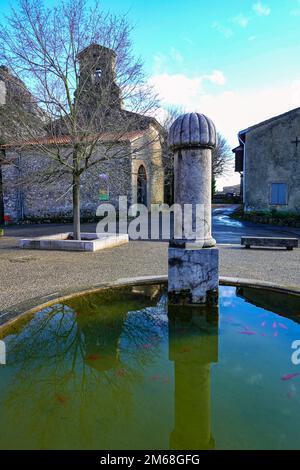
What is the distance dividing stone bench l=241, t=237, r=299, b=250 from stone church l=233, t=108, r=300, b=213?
34.7 ft

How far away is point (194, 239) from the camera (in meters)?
4.48

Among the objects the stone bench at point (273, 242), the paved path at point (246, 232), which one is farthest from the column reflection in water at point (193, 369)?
the paved path at point (246, 232)

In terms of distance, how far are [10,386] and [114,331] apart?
1246 mm

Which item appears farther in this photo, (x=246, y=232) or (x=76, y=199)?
(x=246, y=232)

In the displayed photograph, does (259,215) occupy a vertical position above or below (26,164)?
below

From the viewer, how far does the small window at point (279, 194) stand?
2005 cm

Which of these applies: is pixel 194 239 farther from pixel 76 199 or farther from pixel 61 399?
pixel 76 199

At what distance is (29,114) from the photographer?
1005 cm

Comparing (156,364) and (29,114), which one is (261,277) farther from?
(29,114)

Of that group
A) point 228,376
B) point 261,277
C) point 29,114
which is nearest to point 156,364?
point 228,376
